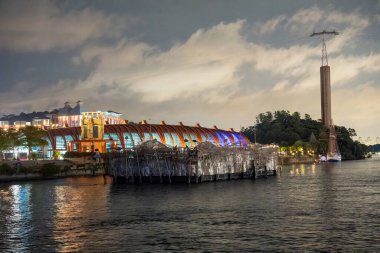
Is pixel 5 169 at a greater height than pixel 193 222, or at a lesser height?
greater

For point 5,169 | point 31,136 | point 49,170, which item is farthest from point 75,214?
point 31,136

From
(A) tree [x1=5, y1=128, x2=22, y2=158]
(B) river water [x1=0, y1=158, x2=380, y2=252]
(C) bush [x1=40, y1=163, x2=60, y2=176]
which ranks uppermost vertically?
(A) tree [x1=5, y1=128, x2=22, y2=158]

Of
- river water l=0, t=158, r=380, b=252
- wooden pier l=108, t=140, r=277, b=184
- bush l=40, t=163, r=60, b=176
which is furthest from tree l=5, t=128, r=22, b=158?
river water l=0, t=158, r=380, b=252

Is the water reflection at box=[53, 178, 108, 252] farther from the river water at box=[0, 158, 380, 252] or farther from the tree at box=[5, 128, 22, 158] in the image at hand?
the tree at box=[5, 128, 22, 158]

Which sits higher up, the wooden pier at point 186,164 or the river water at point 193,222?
the wooden pier at point 186,164

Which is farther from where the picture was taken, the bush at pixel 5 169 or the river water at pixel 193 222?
the bush at pixel 5 169

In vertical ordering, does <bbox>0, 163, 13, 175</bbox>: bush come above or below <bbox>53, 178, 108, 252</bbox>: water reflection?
above

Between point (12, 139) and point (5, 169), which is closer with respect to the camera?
point (5, 169)

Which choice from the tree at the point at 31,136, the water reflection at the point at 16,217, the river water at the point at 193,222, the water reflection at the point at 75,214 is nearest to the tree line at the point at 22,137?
the tree at the point at 31,136

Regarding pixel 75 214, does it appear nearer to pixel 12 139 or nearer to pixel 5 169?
pixel 5 169

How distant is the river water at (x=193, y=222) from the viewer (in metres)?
33.7

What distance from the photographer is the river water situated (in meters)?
33.7

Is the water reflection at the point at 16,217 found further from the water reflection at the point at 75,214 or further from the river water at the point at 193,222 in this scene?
the water reflection at the point at 75,214

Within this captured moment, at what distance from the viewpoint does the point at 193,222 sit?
141 feet
